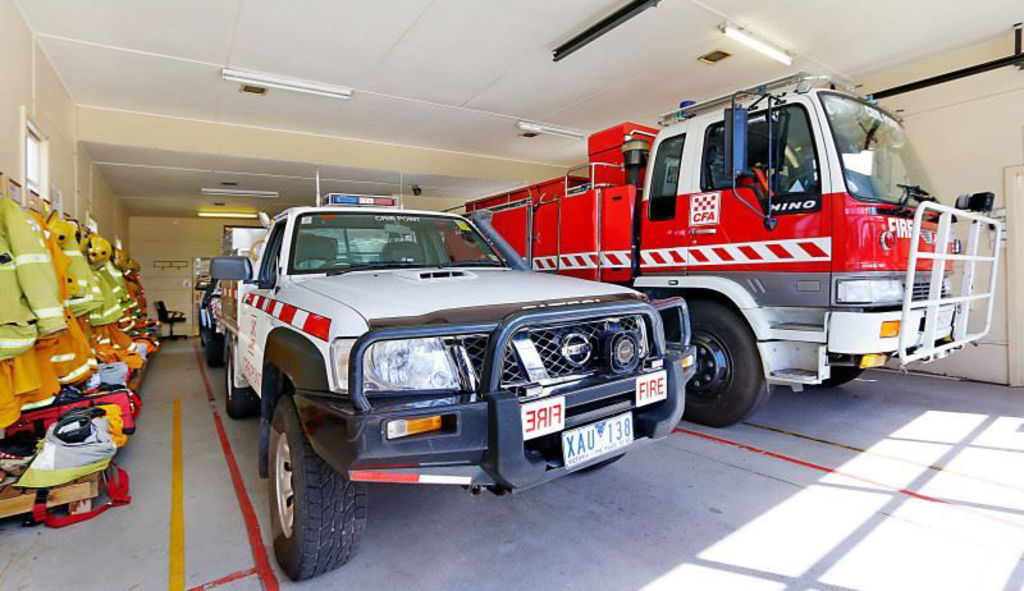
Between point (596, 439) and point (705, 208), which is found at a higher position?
point (705, 208)

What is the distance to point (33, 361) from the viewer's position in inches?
114

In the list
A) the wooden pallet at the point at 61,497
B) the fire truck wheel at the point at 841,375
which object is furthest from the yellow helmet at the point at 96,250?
the fire truck wheel at the point at 841,375

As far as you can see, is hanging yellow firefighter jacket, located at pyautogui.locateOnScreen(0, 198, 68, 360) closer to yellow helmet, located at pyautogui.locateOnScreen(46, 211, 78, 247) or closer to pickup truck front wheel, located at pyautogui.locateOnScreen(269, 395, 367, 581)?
yellow helmet, located at pyautogui.locateOnScreen(46, 211, 78, 247)

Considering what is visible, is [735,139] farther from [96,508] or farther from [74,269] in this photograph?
[74,269]

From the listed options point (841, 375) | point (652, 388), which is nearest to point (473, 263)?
point (652, 388)

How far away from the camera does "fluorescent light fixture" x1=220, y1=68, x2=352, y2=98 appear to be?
19.9 feet

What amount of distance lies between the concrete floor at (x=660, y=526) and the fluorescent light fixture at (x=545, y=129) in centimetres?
602

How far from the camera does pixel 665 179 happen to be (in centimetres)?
419

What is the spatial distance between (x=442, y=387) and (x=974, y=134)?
24.7 ft

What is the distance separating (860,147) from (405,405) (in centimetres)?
353

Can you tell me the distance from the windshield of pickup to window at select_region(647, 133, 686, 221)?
166cm

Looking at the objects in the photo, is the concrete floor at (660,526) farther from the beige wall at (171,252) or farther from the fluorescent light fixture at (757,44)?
the beige wall at (171,252)

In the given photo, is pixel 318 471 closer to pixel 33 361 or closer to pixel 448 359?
pixel 448 359

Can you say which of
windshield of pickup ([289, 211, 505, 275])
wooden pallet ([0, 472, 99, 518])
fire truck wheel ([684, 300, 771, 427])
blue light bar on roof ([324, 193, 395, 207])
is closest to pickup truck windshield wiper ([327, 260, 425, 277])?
windshield of pickup ([289, 211, 505, 275])
